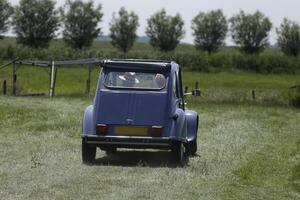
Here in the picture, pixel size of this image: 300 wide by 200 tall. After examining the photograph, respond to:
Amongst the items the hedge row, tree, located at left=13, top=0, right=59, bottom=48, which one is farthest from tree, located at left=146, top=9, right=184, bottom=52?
the hedge row

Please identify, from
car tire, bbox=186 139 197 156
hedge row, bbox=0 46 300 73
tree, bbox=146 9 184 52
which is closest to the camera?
car tire, bbox=186 139 197 156

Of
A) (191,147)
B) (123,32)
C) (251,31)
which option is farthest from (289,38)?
(191,147)

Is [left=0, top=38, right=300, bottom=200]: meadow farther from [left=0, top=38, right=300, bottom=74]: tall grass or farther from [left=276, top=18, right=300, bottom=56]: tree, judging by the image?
[left=276, top=18, right=300, bottom=56]: tree

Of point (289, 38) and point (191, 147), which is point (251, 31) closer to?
point (289, 38)

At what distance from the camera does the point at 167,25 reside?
4134 inches

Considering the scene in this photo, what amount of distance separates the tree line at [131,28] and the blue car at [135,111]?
260ft

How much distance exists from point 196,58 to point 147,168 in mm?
66200

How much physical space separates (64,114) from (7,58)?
4988 cm

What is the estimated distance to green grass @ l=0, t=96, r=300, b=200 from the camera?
416 inches

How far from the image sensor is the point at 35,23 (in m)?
93.4

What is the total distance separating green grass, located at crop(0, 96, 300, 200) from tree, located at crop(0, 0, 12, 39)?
243ft

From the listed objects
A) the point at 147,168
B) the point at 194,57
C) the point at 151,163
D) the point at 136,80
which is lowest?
the point at 194,57

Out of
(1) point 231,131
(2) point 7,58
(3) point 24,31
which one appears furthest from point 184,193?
(3) point 24,31

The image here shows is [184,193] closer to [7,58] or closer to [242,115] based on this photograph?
[242,115]
